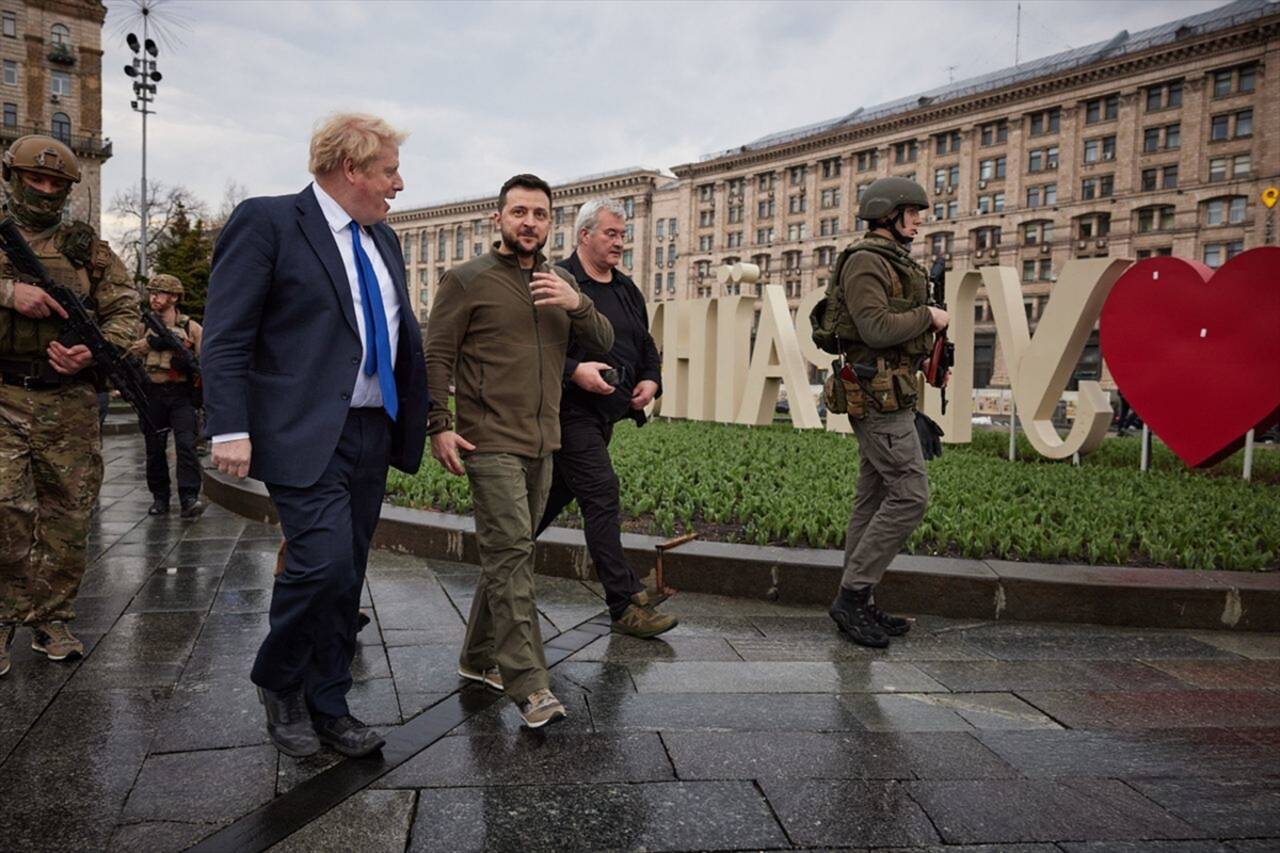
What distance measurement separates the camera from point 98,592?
16.9ft

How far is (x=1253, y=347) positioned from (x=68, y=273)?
926 centimetres

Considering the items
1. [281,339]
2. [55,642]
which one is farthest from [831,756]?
[55,642]

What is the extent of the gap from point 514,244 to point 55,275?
2.01 meters

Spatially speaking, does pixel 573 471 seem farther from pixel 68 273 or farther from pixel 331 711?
pixel 68 273

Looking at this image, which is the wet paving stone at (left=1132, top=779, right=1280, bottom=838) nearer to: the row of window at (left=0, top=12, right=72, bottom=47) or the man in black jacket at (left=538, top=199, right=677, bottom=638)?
the man in black jacket at (left=538, top=199, right=677, bottom=638)

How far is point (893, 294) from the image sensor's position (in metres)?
4.39

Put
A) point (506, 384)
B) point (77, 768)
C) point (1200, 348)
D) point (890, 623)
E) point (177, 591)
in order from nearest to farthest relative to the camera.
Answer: point (77, 768) → point (506, 384) → point (890, 623) → point (177, 591) → point (1200, 348)

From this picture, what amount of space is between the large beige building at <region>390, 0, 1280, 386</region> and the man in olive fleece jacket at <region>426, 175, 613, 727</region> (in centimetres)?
5446

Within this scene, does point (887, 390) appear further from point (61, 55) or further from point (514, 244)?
point (61, 55)

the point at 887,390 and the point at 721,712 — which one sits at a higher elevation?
the point at 887,390

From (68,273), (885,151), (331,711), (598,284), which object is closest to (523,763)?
(331,711)

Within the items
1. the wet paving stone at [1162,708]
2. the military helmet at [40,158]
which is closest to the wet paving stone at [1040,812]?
the wet paving stone at [1162,708]

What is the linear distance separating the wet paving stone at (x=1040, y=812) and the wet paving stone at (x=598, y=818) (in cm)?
50

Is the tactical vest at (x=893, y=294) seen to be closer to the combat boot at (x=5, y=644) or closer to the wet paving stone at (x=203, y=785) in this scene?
the wet paving stone at (x=203, y=785)
